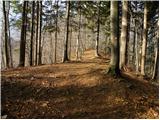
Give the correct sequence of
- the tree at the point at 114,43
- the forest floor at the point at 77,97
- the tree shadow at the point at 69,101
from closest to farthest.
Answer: the tree shadow at the point at 69,101 → the forest floor at the point at 77,97 → the tree at the point at 114,43

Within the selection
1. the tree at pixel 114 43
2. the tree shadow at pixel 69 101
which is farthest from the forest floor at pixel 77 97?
the tree at pixel 114 43

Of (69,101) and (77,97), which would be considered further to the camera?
(77,97)

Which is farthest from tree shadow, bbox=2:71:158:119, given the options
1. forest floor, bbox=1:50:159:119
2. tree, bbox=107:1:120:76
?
tree, bbox=107:1:120:76

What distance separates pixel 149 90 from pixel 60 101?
13.9 ft

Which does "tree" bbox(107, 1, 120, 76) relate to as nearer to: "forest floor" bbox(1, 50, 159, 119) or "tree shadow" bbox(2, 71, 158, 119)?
"forest floor" bbox(1, 50, 159, 119)

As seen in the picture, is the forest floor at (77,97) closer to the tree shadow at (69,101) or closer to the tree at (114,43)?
the tree shadow at (69,101)

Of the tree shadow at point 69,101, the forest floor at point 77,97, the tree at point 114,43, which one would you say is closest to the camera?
the tree shadow at point 69,101

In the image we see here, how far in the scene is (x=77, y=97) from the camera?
38.9ft

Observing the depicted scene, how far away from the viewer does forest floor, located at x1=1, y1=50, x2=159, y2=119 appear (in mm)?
10664

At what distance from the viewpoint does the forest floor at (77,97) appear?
10.7 metres

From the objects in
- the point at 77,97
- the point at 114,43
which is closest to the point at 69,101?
the point at 77,97

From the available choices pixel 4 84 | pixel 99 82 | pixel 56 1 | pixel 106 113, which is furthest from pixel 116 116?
pixel 56 1

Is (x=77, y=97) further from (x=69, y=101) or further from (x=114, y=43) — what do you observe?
(x=114, y=43)

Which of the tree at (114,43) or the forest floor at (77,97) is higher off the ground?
the tree at (114,43)
